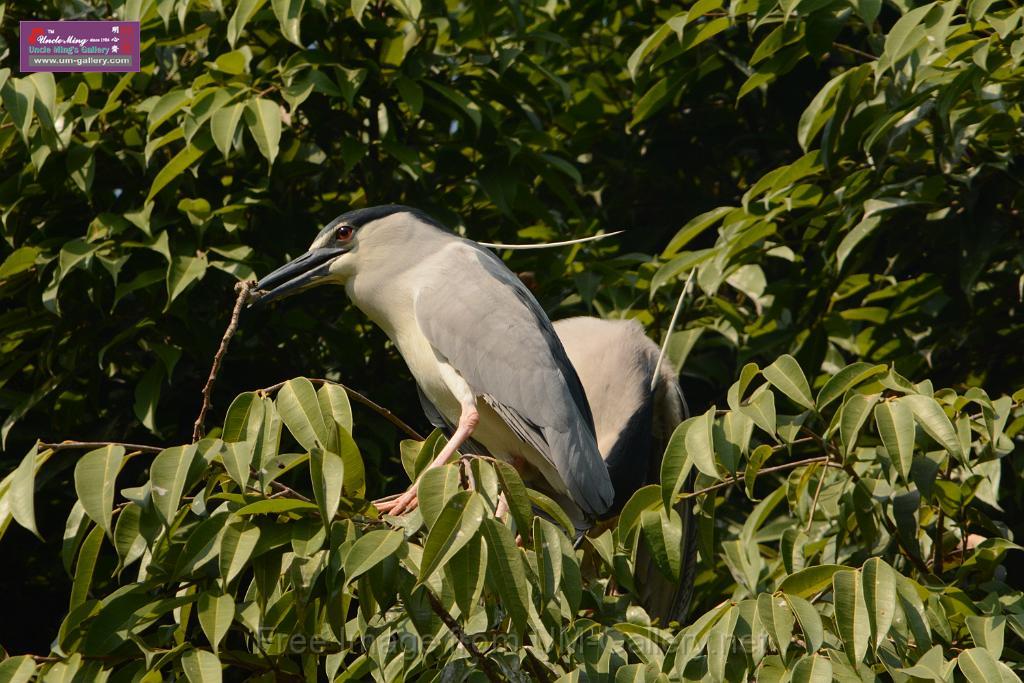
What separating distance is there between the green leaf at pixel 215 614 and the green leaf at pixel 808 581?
729 millimetres

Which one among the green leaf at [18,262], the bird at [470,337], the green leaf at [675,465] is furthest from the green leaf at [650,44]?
the green leaf at [18,262]

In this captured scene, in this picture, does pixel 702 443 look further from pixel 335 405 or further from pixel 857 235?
pixel 857 235

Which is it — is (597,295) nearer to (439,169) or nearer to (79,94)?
(439,169)

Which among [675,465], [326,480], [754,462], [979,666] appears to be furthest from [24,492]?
[979,666]

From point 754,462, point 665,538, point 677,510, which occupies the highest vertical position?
point 754,462

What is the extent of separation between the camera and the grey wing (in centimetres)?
215

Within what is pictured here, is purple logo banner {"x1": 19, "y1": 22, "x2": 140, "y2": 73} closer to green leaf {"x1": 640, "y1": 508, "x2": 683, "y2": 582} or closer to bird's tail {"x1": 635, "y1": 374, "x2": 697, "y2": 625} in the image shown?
bird's tail {"x1": 635, "y1": 374, "x2": 697, "y2": 625}

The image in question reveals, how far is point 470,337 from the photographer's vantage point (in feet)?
7.22

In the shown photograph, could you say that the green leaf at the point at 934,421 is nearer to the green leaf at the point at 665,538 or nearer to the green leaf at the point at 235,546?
the green leaf at the point at 665,538

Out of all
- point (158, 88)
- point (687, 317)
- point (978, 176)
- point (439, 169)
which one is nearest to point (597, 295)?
point (687, 317)

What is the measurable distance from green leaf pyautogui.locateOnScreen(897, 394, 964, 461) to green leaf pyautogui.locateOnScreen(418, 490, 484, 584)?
2.14 ft

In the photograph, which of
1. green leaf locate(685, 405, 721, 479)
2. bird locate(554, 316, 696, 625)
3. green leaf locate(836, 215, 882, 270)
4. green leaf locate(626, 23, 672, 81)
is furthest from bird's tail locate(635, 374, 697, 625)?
green leaf locate(685, 405, 721, 479)

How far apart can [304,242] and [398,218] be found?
35cm

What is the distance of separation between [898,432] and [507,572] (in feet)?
1.92
